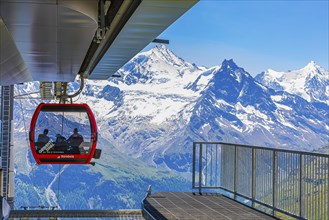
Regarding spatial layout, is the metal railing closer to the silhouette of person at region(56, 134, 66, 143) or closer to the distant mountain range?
the silhouette of person at region(56, 134, 66, 143)

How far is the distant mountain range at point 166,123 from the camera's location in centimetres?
16862

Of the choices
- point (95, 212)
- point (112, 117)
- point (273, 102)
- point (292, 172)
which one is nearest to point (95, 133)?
point (95, 212)

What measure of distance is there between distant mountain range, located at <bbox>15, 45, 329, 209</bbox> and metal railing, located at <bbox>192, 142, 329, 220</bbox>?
477 ft

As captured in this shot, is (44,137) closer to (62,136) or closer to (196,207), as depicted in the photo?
(62,136)

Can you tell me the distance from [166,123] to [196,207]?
167m

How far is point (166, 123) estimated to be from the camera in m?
177

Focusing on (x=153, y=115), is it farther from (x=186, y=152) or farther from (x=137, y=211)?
(x=137, y=211)

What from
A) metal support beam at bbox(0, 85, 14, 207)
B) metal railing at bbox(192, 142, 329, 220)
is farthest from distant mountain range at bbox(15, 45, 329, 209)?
metal railing at bbox(192, 142, 329, 220)

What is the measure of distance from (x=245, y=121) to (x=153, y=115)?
108ft

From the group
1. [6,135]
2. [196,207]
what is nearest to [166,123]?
[6,135]

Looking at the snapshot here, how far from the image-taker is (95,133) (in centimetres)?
1320

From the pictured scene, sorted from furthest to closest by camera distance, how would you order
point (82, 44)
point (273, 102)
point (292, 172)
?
point (273, 102) → point (292, 172) → point (82, 44)

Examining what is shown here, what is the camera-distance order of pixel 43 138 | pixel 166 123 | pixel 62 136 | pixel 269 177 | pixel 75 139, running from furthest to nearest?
pixel 166 123 < pixel 62 136 < pixel 75 139 < pixel 43 138 < pixel 269 177

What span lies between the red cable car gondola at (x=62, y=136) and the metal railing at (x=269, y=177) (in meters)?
2.75
